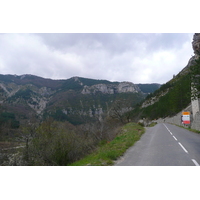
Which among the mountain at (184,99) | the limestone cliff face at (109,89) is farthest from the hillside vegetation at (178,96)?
the limestone cliff face at (109,89)

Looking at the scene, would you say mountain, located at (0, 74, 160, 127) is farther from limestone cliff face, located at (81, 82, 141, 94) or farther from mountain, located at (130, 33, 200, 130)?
limestone cliff face, located at (81, 82, 141, 94)

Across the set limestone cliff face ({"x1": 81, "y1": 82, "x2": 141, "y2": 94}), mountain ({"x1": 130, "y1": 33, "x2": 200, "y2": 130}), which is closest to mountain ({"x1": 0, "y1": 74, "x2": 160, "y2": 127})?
mountain ({"x1": 130, "y1": 33, "x2": 200, "y2": 130})

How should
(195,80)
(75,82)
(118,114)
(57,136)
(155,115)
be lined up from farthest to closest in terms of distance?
(75,82) → (155,115) → (118,114) → (195,80) → (57,136)

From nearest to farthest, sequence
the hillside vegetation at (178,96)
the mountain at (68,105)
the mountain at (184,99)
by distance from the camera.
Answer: the hillside vegetation at (178,96) → the mountain at (184,99) → the mountain at (68,105)

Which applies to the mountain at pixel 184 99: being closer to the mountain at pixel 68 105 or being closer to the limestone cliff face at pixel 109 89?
the mountain at pixel 68 105

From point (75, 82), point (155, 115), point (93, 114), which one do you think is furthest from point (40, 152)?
point (75, 82)

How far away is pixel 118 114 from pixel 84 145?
21.7m

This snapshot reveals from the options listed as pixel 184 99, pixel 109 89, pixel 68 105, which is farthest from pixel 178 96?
→ pixel 109 89

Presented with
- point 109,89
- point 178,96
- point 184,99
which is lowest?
point 184,99

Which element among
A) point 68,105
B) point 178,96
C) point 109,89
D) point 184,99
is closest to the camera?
point 68,105

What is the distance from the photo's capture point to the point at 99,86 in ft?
520

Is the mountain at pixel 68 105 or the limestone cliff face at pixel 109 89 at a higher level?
the limestone cliff face at pixel 109 89

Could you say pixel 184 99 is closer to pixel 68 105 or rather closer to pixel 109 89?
pixel 68 105
